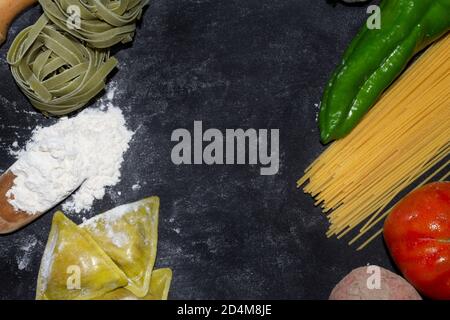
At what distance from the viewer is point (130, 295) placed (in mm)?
4293

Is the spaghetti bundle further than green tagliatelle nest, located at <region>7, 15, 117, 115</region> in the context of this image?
Yes

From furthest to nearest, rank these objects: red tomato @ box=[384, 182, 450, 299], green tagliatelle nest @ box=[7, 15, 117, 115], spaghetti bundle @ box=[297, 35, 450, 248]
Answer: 1. spaghetti bundle @ box=[297, 35, 450, 248]
2. green tagliatelle nest @ box=[7, 15, 117, 115]
3. red tomato @ box=[384, 182, 450, 299]

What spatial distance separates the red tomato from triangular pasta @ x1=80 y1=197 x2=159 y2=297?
120 centimetres

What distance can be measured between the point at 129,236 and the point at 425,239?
1.46m

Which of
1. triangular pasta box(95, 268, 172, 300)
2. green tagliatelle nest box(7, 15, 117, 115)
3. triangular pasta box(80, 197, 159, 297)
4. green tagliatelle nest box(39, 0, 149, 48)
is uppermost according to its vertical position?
green tagliatelle nest box(39, 0, 149, 48)

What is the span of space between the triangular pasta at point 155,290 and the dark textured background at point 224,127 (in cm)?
4

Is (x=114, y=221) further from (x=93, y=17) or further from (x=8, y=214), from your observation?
(x=93, y=17)

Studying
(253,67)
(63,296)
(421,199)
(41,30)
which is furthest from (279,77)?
(63,296)

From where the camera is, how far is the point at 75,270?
421cm

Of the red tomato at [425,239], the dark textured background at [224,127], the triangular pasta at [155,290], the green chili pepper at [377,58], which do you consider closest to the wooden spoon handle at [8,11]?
the dark textured background at [224,127]

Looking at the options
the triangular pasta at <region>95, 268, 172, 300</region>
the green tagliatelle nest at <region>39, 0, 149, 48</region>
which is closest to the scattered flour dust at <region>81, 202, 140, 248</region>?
the triangular pasta at <region>95, 268, 172, 300</region>

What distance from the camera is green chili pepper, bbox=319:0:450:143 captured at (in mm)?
4223

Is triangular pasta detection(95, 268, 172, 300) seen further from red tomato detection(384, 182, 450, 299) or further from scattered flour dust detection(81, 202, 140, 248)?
red tomato detection(384, 182, 450, 299)

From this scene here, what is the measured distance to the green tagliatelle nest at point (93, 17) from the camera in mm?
4078
